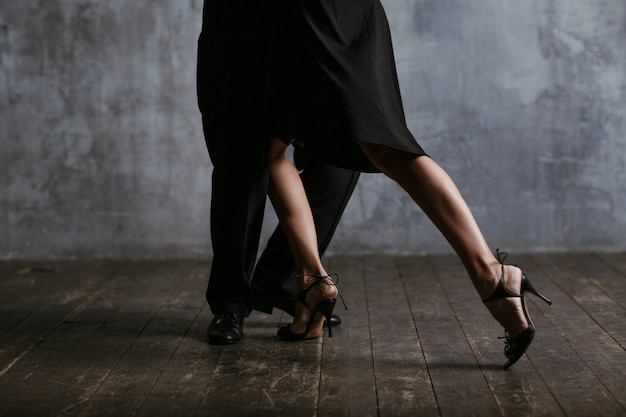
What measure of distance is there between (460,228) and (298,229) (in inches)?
19.7

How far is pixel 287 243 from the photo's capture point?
8.06 feet

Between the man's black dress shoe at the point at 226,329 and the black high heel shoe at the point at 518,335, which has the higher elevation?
the black high heel shoe at the point at 518,335

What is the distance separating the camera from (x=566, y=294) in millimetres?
2834

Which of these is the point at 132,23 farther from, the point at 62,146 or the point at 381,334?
the point at 381,334

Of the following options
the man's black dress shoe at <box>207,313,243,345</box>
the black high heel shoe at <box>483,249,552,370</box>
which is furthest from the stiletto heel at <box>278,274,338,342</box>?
the black high heel shoe at <box>483,249,552,370</box>

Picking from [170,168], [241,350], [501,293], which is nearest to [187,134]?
[170,168]

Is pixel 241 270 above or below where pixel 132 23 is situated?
below

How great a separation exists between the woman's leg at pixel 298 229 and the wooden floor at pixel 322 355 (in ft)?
0.32

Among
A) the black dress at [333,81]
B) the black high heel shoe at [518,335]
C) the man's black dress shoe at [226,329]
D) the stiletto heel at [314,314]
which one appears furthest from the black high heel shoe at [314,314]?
the black high heel shoe at [518,335]

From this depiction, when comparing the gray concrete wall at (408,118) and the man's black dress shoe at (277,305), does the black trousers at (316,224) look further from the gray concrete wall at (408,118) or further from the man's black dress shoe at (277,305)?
the gray concrete wall at (408,118)

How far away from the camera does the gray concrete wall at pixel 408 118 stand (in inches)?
147

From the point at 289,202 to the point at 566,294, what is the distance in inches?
41.8

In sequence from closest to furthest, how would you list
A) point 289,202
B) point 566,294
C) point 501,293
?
point 501,293
point 289,202
point 566,294

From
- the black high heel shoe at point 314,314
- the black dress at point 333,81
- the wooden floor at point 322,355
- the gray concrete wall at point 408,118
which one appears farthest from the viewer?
the gray concrete wall at point 408,118
